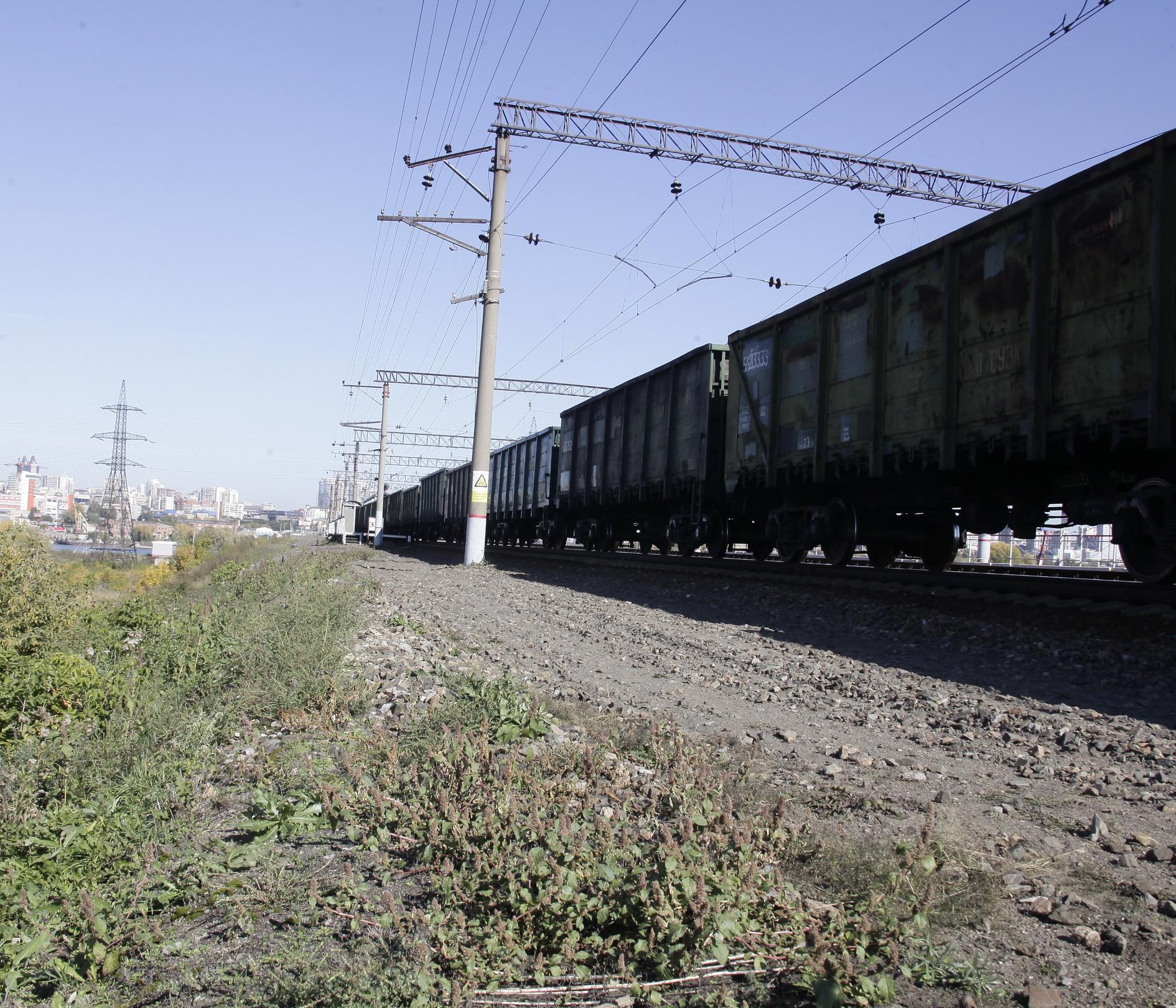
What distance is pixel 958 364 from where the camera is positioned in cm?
938

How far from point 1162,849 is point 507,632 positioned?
647cm

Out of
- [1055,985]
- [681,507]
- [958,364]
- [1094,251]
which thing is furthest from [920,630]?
[681,507]

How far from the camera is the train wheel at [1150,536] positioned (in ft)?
24.5

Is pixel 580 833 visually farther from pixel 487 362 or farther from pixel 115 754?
pixel 487 362

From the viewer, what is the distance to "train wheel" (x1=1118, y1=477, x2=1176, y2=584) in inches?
294

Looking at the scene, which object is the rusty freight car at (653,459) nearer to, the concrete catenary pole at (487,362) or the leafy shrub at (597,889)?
the concrete catenary pole at (487,362)

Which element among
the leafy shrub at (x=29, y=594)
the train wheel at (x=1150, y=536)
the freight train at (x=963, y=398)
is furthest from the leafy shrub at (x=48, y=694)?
the train wheel at (x=1150, y=536)

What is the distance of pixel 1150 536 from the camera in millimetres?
7820

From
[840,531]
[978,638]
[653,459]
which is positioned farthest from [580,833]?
[653,459]

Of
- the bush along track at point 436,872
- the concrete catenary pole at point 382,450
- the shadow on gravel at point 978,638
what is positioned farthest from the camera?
the concrete catenary pole at point 382,450

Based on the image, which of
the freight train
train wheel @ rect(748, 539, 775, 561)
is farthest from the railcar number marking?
train wheel @ rect(748, 539, 775, 561)

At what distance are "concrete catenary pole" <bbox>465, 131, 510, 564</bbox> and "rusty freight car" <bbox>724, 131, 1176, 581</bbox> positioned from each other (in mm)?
8386

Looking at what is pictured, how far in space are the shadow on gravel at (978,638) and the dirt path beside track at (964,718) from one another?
0.03m

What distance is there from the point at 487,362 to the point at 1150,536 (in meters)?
15.4
